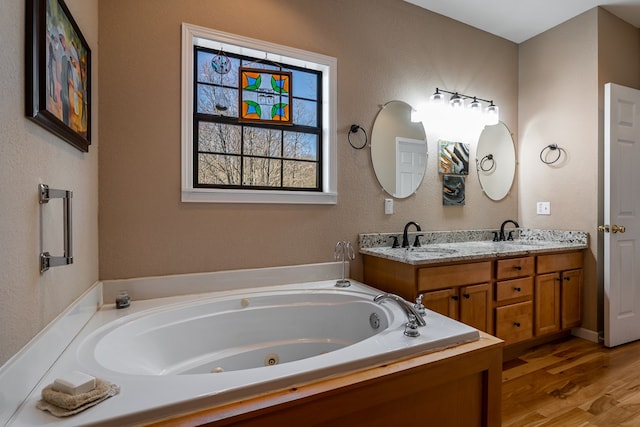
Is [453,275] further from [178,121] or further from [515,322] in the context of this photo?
[178,121]

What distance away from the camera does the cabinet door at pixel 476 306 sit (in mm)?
2119

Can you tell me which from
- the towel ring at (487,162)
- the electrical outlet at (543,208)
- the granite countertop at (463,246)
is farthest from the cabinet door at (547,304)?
the towel ring at (487,162)

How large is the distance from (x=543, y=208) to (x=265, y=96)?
2.72 metres

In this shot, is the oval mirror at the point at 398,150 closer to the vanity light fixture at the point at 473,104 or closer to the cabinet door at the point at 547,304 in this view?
the vanity light fixture at the point at 473,104

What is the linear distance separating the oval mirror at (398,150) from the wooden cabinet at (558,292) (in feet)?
3.79

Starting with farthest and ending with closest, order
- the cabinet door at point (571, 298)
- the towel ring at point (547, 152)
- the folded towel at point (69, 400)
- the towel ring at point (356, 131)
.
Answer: the towel ring at point (547, 152) → the cabinet door at point (571, 298) → the towel ring at point (356, 131) → the folded towel at point (69, 400)

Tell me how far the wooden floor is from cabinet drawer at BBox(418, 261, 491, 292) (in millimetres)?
707

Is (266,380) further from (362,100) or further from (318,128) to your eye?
(362,100)

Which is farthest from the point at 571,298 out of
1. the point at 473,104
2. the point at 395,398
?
the point at 395,398

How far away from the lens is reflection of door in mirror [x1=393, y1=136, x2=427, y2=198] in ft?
8.51

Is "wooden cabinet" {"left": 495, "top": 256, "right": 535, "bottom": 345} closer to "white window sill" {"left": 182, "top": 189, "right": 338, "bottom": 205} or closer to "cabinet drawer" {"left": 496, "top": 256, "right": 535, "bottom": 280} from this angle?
"cabinet drawer" {"left": 496, "top": 256, "right": 535, "bottom": 280}

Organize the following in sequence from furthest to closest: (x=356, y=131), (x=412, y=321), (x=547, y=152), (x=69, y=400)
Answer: (x=547, y=152), (x=356, y=131), (x=412, y=321), (x=69, y=400)

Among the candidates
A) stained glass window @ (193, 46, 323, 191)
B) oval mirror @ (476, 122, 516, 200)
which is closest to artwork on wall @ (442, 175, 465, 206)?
oval mirror @ (476, 122, 516, 200)

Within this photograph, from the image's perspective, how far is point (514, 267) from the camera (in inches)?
91.7
